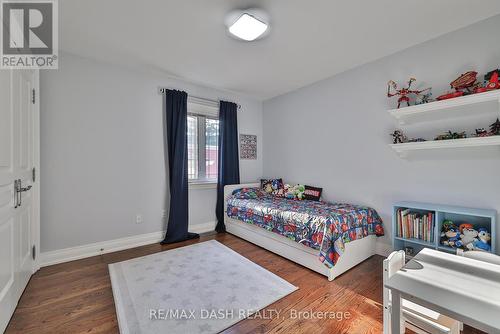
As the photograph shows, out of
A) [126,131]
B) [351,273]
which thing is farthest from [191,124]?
[351,273]

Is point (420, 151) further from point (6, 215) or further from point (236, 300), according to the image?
point (6, 215)

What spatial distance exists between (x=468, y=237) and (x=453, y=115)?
1.16 m

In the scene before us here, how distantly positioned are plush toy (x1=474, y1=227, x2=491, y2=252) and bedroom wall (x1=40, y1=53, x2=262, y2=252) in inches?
138

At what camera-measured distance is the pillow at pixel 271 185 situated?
3.80 m

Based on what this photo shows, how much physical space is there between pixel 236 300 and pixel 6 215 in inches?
69.9

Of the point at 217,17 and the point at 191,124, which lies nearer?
the point at 217,17

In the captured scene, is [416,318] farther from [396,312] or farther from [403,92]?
[403,92]

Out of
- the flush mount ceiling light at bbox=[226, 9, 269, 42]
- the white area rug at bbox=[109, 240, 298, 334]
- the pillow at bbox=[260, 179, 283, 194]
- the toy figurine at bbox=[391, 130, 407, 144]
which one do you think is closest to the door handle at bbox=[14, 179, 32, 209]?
the white area rug at bbox=[109, 240, 298, 334]

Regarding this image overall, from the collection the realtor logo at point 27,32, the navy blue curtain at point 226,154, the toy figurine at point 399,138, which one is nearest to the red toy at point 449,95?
the toy figurine at point 399,138

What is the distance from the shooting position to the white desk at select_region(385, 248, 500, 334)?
0.73 m

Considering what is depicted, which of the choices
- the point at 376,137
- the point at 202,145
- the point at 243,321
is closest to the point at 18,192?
the point at 243,321

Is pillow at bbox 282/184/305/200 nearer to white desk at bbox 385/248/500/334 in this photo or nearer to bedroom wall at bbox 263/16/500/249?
bedroom wall at bbox 263/16/500/249

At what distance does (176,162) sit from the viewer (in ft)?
10.5

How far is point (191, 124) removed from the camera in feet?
11.8
